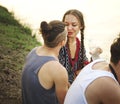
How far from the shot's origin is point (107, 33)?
1007cm

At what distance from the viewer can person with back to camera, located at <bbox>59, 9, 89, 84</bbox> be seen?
4777 millimetres

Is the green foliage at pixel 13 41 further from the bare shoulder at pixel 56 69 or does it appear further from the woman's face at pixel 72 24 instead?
the bare shoulder at pixel 56 69

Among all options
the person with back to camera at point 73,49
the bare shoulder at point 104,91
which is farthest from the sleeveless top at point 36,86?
the person with back to camera at point 73,49

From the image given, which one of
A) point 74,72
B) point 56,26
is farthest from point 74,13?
point 56,26

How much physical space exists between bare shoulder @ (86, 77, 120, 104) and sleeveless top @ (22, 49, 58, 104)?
2.49 ft

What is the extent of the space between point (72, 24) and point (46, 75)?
148 cm

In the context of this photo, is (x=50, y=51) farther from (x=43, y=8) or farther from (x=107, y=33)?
(x=43, y=8)

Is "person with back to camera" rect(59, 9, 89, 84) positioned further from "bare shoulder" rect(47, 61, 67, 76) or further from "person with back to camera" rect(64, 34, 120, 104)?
"person with back to camera" rect(64, 34, 120, 104)

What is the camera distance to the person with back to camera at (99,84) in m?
2.74

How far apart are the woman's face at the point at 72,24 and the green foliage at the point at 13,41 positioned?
1586 millimetres

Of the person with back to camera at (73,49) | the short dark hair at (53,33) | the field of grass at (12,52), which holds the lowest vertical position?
the field of grass at (12,52)

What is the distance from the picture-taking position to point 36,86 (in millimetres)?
3486

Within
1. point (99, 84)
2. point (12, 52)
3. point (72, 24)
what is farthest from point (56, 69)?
point (12, 52)

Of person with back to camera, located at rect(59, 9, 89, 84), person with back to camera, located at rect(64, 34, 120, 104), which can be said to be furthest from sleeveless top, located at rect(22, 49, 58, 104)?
person with back to camera, located at rect(59, 9, 89, 84)
